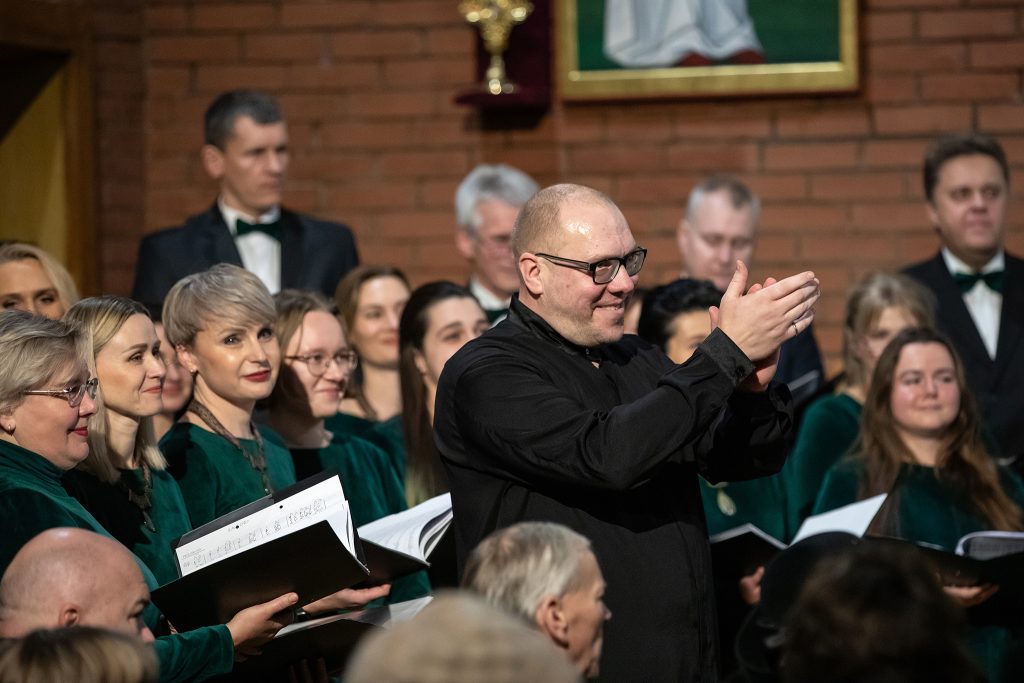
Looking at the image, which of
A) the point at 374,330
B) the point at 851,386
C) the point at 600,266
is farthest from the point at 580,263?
Result: the point at 851,386

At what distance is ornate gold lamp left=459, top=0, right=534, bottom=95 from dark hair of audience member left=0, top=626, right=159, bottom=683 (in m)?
4.25

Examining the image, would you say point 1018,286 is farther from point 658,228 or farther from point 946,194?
point 658,228

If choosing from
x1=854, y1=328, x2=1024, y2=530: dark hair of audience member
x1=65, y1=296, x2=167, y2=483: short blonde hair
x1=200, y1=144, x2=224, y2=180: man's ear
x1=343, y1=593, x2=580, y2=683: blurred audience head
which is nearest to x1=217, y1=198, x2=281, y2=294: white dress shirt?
x1=200, y1=144, x2=224, y2=180: man's ear

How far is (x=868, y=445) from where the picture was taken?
15.0 feet

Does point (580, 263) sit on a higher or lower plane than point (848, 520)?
higher

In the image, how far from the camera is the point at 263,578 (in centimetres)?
297

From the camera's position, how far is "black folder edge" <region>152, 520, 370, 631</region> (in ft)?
9.34

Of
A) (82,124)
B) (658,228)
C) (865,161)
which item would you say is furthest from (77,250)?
(865,161)

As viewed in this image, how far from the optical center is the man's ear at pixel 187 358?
3.81 metres

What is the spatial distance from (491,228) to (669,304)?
1061 millimetres

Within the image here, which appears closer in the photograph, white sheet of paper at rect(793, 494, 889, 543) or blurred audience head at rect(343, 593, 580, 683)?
blurred audience head at rect(343, 593, 580, 683)

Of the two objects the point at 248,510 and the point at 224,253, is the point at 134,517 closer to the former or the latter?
the point at 248,510

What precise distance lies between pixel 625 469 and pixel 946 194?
123 inches

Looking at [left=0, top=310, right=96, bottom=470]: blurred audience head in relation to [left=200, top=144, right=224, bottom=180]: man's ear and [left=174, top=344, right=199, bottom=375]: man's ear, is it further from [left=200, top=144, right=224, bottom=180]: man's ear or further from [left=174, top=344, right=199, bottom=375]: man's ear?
[left=200, top=144, right=224, bottom=180]: man's ear
